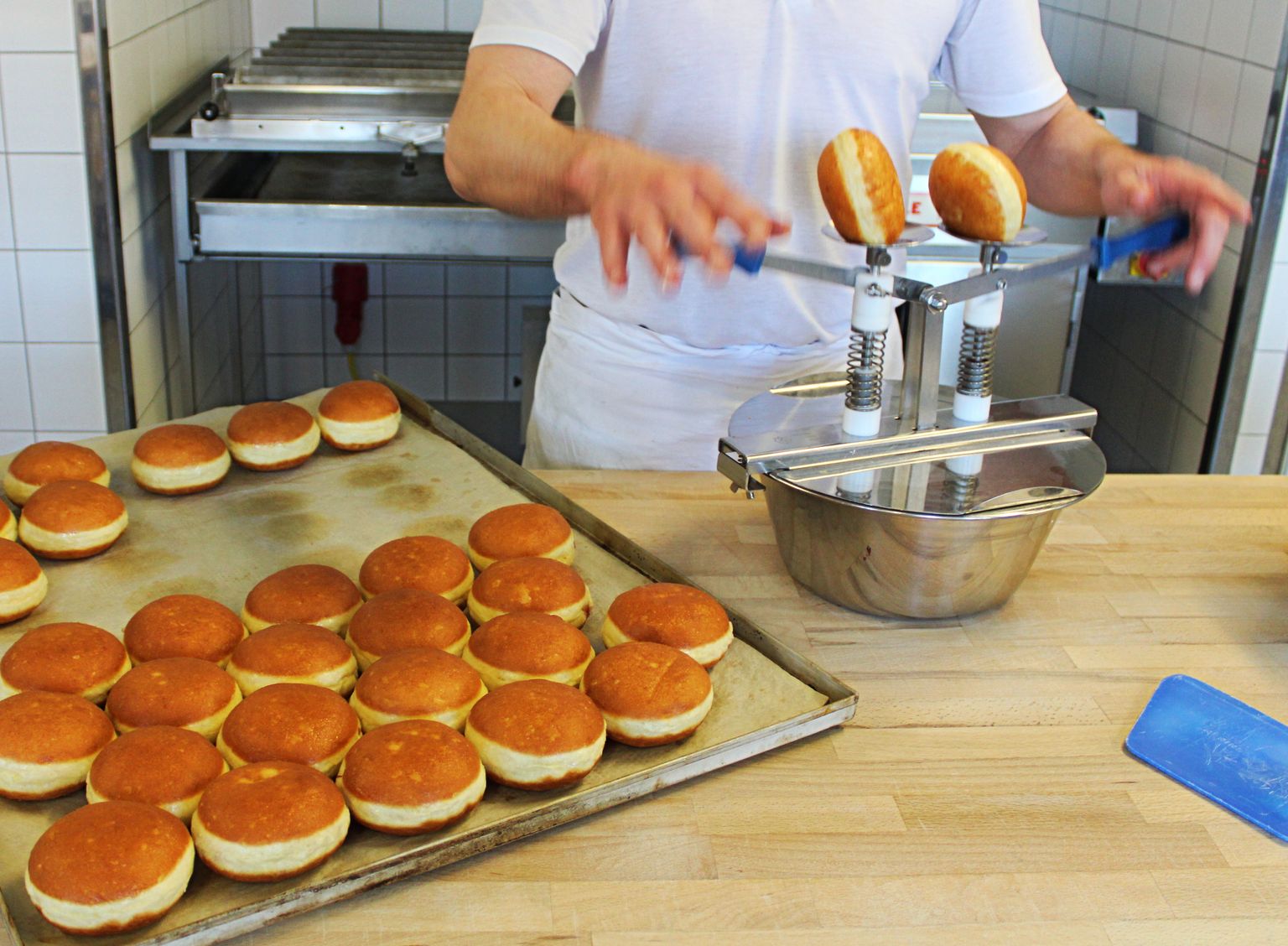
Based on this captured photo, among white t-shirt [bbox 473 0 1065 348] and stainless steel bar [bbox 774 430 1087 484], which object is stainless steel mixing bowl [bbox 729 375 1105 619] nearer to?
stainless steel bar [bbox 774 430 1087 484]

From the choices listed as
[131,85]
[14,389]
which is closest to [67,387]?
[14,389]

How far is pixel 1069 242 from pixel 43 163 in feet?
6.29

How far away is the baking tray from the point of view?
783 mm

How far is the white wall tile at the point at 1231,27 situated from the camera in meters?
2.34

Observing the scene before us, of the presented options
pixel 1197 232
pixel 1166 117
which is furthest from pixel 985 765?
pixel 1166 117

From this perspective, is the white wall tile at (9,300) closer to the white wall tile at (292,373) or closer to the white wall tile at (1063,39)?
the white wall tile at (292,373)

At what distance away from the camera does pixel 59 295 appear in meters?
2.20

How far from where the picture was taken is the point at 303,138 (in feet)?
7.66

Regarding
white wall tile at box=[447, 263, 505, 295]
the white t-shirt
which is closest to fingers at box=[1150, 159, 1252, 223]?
the white t-shirt

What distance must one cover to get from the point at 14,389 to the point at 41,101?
1.68 feet

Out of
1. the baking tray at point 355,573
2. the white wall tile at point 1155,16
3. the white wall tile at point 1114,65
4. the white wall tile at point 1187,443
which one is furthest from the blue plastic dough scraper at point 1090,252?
the white wall tile at point 1114,65

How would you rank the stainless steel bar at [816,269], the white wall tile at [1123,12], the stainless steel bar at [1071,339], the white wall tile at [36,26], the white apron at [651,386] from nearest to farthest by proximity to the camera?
1. the stainless steel bar at [816,269]
2. the white apron at [651,386]
3. the white wall tile at [36,26]
4. the stainless steel bar at [1071,339]
5. the white wall tile at [1123,12]

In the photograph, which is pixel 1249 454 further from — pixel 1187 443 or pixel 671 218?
pixel 671 218

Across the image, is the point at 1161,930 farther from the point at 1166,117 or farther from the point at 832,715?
the point at 1166,117
